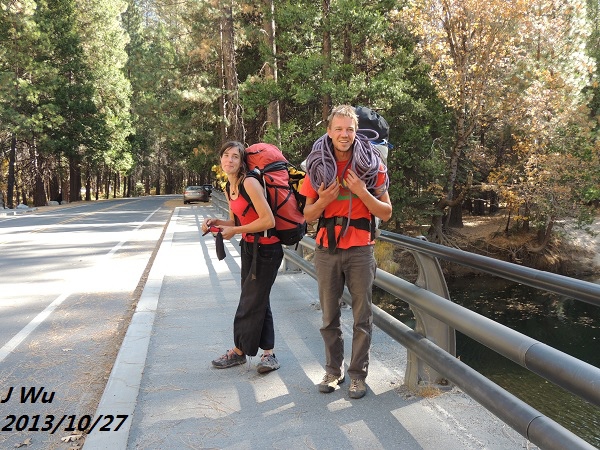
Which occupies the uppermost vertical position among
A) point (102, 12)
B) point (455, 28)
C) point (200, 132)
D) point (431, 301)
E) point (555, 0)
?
point (102, 12)

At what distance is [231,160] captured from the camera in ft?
14.2

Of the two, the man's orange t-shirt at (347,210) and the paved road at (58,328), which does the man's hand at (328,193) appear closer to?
the man's orange t-shirt at (347,210)

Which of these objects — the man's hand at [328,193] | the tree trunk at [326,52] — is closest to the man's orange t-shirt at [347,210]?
the man's hand at [328,193]

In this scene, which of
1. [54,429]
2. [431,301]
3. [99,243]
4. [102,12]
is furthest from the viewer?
[102,12]

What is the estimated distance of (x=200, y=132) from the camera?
1420 inches

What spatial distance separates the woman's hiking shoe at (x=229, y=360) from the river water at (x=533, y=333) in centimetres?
642

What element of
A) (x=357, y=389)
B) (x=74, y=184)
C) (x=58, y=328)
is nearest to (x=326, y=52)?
(x=58, y=328)

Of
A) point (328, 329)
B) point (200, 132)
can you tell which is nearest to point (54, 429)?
point (328, 329)

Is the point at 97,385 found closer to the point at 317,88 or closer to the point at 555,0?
the point at 317,88

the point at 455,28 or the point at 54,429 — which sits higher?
the point at 455,28

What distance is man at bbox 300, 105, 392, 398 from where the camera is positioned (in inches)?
143

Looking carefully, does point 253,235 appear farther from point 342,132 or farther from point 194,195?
point 194,195

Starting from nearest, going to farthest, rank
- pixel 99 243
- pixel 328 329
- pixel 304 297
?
pixel 328 329, pixel 304 297, pixel 99 243

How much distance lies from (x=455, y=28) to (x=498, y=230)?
10352mm
